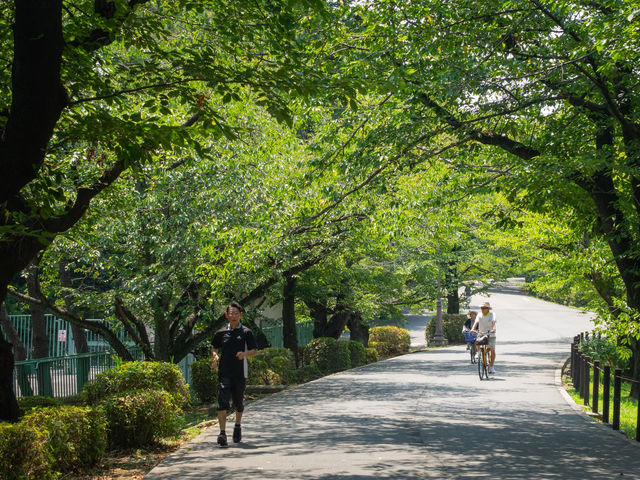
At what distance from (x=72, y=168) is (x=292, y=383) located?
41.1 ft

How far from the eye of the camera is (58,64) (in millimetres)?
5977

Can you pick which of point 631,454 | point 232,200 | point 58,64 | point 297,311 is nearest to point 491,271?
point 297,311

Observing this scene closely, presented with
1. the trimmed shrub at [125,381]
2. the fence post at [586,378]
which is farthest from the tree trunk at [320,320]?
the trimmed shrub at [125,381]

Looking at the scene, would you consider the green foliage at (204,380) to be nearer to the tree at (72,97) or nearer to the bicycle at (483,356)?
the bicycle at (483,356)

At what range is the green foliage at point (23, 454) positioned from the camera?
6594mm

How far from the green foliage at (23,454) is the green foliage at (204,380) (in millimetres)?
9741

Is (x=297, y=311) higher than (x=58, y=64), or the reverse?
(x=58, y=64)

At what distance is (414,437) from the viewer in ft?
33.6

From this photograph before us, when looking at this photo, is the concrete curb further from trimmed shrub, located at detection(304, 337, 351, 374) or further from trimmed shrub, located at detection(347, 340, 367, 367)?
trimmed shrub, located at detection(347, 340, 367, 367)

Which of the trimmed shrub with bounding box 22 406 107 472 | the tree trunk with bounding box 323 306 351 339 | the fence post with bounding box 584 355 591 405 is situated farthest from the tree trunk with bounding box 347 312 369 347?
the trimmed shrub with bounding box 22 406 107 472

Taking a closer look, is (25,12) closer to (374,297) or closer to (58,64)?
(58,64)

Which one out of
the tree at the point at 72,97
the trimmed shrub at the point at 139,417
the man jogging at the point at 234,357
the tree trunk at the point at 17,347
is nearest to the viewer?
the tree at the point at 72,97

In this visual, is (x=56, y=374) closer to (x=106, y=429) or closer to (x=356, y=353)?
(x=106, y=429)

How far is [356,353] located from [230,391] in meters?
18.6
